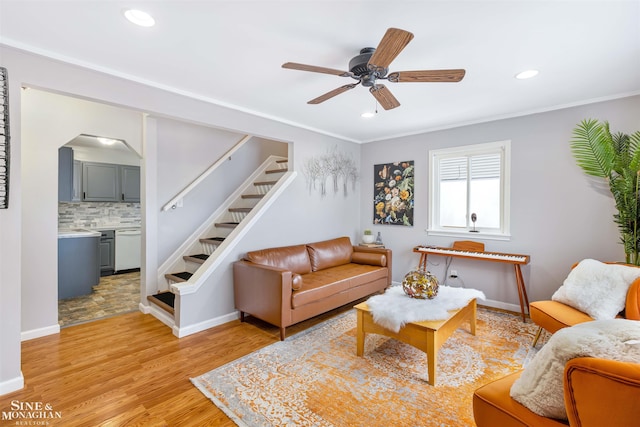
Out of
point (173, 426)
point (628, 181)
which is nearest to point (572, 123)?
point (628, 181)

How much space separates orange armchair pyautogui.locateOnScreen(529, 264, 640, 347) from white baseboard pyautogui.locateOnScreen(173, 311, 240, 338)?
9.94 feet

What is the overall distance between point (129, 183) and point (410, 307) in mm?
6015

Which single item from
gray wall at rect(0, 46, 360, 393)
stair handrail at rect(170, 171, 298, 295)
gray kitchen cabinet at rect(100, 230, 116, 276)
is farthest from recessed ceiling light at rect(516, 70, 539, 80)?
gray kitchen cabinet at rect(100, 230, 116, 276)

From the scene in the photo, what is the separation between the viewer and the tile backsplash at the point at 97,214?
18.2 ft

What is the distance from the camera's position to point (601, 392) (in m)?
0.82

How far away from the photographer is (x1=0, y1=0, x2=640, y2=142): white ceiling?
1.71 metres

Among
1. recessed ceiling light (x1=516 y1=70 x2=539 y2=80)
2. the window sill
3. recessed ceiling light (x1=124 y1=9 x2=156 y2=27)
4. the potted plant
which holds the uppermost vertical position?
recessed ceiling light (x1=516 y1=70 x2=539 y2=80)

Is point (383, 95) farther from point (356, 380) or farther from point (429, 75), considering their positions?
point (356, 380)

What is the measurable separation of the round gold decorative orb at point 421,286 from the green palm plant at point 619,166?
1.88 metres

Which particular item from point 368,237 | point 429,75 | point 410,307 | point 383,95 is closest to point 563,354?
point 410,307

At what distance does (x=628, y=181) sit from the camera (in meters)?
2.69

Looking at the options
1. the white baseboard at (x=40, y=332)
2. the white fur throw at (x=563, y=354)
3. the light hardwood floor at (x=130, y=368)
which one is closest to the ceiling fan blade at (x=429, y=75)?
the white fur throw at (x=563, y=354)

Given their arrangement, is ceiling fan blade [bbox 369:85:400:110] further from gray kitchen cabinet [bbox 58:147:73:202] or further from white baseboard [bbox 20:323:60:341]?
gray kitchen cabinet [bbox 58:147:73:202]

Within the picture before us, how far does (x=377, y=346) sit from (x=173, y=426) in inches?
68.9
